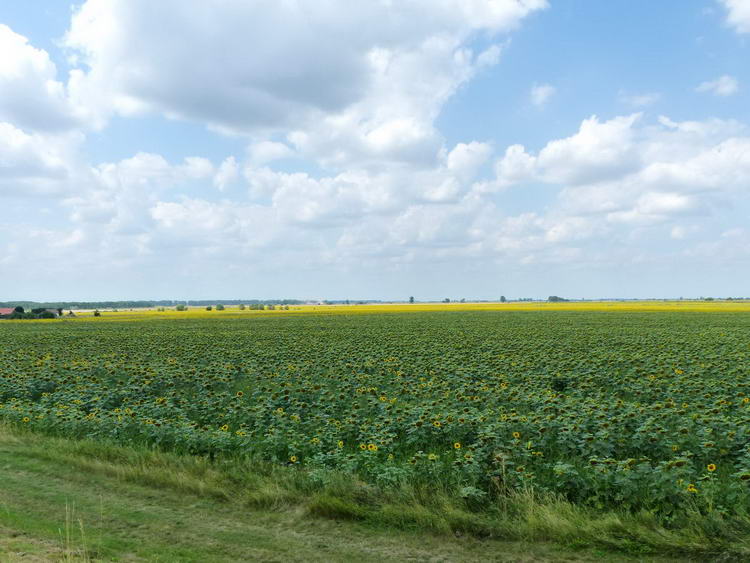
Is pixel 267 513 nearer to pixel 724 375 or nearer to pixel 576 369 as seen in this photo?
pixel 576 369

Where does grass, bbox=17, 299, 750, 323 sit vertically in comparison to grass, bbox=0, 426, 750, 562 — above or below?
above

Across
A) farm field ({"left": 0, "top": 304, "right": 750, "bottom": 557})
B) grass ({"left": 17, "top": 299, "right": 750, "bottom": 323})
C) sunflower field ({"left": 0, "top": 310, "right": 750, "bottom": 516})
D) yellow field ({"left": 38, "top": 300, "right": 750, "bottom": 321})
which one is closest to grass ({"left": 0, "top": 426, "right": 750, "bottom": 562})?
farm field ({"left": 0, "top": 304, "right": 750, "bottom": 557})

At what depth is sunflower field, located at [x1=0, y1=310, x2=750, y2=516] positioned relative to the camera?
6.83 metres

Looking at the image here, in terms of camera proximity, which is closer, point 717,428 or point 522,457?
point 522,457

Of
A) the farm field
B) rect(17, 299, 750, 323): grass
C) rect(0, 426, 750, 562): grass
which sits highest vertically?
rect(17, 299, 750, 323): grass

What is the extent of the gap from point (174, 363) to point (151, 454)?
39.4ft

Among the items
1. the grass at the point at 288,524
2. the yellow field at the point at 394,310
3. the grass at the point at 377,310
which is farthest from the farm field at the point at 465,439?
the yellow field at the point at 394,310

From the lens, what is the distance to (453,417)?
944 cm

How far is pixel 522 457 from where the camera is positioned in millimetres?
7523

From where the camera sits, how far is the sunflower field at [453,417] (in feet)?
22.4

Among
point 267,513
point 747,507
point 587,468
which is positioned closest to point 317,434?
point 267,513

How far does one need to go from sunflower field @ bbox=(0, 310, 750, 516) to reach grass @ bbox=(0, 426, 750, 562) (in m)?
0.41

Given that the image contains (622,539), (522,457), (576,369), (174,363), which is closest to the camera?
(622,539)

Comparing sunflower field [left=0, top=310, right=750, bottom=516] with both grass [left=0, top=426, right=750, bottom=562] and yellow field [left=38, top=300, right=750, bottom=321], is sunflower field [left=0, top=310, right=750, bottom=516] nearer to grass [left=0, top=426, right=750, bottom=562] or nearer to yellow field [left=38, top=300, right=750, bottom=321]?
grass [left=0, top=426, right=750, bottom=562]
